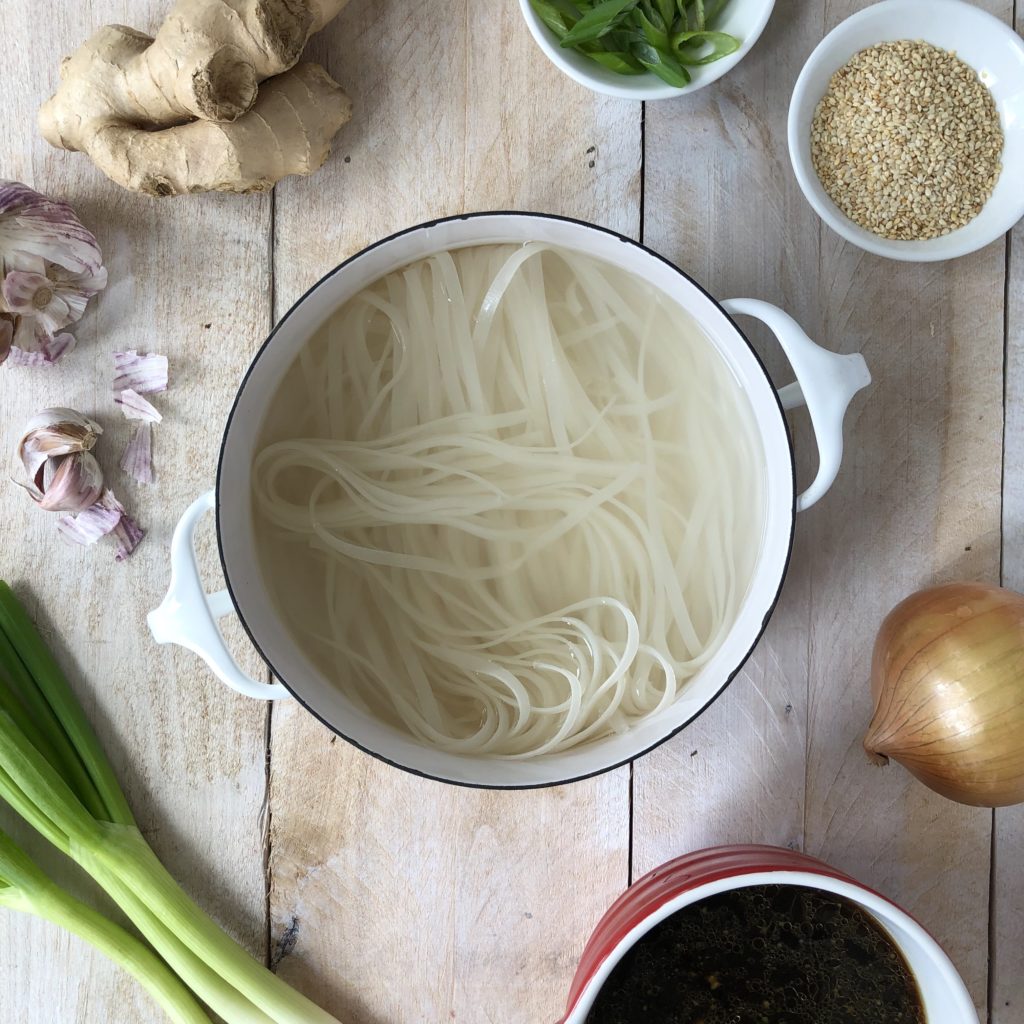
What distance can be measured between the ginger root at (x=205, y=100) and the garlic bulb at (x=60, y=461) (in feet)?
0.85

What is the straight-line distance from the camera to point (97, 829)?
1004 mm

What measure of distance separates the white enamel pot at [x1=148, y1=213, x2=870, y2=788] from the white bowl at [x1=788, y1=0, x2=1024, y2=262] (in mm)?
184

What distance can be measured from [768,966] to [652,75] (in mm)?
901

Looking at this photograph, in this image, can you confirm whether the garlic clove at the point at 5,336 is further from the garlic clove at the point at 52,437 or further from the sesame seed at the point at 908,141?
the sesame seed at the point at 908,141

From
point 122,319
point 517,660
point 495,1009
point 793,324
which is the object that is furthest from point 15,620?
point 793,324

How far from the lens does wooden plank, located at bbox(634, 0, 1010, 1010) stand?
3.34 feet

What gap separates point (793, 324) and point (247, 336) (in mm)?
573

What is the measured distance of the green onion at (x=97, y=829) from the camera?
0.99 metres

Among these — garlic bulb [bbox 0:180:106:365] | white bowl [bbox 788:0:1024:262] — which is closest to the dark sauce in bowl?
white bowl [bbox 788:0:1024:262]

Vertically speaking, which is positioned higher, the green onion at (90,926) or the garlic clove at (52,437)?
the garlic clove at (52,437)

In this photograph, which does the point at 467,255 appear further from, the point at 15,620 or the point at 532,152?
the point at 15,620

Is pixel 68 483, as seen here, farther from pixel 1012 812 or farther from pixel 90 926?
pixel 1012 812

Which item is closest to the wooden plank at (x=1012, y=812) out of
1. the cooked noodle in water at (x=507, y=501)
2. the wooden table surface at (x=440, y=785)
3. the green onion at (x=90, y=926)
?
the wooden table surface at (x=440, y=785)

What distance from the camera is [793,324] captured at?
0.87 meters
